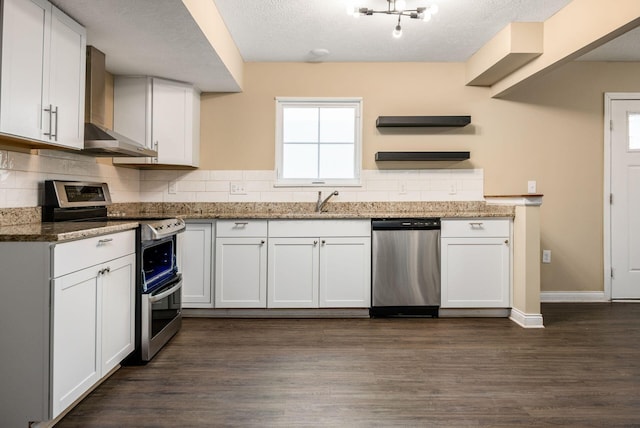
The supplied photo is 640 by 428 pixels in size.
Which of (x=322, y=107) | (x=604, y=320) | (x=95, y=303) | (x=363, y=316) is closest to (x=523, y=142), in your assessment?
(x=604, y=320)

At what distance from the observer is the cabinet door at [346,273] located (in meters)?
3.50

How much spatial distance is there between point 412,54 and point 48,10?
2.95 meters

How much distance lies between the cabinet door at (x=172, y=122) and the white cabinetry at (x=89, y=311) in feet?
4.62

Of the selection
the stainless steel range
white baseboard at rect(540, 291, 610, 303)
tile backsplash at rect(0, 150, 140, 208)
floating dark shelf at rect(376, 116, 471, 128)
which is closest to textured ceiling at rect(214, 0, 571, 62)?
floating dark shelf at rect(376, 116, 471, 128)

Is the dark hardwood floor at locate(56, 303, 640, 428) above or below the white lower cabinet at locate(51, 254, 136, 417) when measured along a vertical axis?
below

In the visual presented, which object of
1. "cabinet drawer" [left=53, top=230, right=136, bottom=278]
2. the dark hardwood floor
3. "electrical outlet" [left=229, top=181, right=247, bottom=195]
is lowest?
the dark hardwood floor

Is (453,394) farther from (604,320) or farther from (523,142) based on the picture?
(523,142)

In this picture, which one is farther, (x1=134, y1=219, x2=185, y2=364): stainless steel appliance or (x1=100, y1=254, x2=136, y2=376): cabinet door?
(x1=134, y1=219, x2=185, y2=364): stainless steel appliance

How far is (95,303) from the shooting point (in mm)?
1992

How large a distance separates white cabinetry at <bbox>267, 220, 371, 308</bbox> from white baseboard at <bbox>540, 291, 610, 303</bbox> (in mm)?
2018

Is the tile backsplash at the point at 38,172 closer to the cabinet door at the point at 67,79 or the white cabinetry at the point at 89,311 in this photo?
the cabinet door at the point at 67,79

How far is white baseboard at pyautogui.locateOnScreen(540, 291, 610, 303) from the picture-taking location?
412cm

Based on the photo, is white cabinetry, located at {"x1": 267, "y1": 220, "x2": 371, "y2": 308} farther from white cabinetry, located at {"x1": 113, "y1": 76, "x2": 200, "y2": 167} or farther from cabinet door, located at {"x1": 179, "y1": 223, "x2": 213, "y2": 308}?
white cabinetry, located at {"x1": 113, "y1": 76, "x2": 200, "y2": 167}

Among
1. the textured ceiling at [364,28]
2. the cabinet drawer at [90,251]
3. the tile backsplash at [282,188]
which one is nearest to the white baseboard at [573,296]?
the tile backsplash at [282,188]
